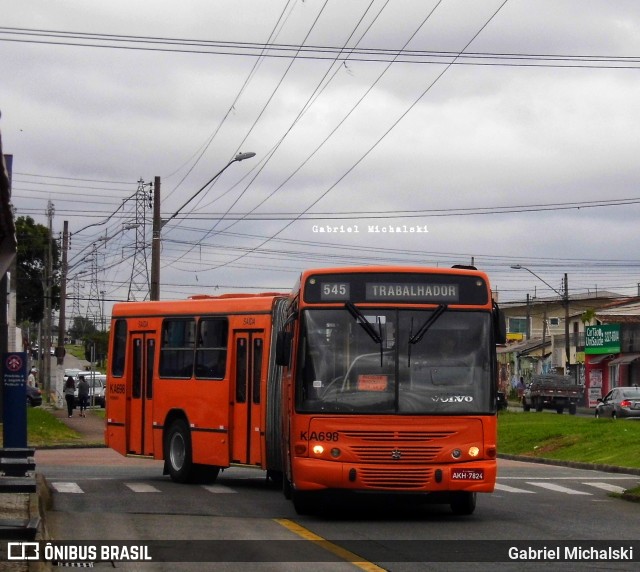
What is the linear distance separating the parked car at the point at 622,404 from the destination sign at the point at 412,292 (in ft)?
119

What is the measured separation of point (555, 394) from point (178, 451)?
4561 centimetres

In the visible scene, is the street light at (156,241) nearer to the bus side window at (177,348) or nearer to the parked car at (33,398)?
the bus side window at (177,348)

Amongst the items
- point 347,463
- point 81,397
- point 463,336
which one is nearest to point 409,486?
point 347,463

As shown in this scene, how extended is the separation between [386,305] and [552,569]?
4889mm

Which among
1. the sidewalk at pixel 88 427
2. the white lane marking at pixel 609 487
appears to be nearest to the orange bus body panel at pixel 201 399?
the white lane marking at pixel 609 487

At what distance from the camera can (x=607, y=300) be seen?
11394 cm

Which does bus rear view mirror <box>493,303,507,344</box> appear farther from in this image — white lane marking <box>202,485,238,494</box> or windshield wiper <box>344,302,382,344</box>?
white lane marking <box>202,485,238,494</box>

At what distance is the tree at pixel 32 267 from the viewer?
259ft

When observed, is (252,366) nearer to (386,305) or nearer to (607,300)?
(386,305)

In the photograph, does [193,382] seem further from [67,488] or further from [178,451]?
[67,488]

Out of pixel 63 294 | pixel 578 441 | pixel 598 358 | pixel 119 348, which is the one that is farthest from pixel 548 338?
pixel 119 348

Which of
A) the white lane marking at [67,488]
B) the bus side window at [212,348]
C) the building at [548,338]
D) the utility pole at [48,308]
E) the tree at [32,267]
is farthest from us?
the building at [548,338]

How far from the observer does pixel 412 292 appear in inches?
600

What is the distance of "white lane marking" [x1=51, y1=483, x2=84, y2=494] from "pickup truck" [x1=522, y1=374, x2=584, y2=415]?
46415 mm
